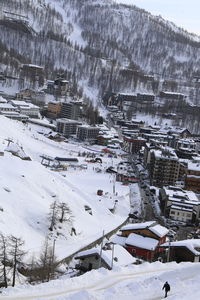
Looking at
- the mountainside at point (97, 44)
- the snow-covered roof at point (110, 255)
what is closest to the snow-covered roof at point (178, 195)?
the snow-covered roof at point (110, 255)

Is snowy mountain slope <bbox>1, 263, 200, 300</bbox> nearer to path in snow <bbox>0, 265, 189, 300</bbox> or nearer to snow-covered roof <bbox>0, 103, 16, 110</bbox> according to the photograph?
path in snow <bbox>0, 265, 189, 300</bbox>

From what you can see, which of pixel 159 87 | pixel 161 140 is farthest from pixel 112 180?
pixel 159 87

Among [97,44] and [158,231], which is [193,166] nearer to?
[158,231]

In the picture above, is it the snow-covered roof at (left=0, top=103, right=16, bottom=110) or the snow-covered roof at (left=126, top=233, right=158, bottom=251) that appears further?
the snow-covered roof at (left=0, top=103, right=16, bottom=110)

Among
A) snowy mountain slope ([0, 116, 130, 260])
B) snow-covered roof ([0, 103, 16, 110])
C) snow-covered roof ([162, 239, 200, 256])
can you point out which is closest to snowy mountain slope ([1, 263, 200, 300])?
snow-covered roof ([162, 239, 200, 256])

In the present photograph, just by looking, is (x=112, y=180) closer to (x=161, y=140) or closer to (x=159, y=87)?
(x=161, y=140)

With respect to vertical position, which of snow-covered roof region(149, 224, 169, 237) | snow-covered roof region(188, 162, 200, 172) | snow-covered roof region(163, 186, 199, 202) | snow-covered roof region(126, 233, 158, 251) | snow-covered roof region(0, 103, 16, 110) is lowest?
snow-covered roof region(163, 186, 199, 202)
